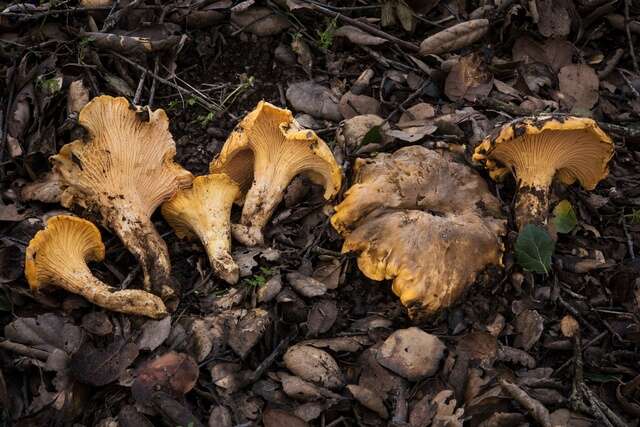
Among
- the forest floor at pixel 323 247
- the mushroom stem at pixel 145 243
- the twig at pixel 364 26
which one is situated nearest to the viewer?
the forest floor at pixel 323 247

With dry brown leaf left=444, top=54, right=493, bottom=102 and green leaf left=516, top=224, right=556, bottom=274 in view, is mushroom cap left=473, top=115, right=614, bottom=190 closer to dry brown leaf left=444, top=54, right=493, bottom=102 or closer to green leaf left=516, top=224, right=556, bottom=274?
green leaf left=516, top=224, right=556, bottom=274

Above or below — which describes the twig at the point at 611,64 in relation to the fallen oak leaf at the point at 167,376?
above

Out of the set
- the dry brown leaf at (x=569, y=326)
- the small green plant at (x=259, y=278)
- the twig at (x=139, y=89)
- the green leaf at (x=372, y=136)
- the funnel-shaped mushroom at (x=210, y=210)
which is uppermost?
the twig at (x=139, y=89)

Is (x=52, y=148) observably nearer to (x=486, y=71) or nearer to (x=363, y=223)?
(x=363, y=223)

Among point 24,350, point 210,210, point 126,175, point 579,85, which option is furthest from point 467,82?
point 24,350

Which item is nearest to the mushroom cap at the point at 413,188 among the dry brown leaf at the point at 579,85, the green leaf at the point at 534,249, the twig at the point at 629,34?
the green leaf at the point at 534,249

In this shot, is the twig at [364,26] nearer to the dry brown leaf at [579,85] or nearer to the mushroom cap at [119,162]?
the dry brown leaf at [579,85]
